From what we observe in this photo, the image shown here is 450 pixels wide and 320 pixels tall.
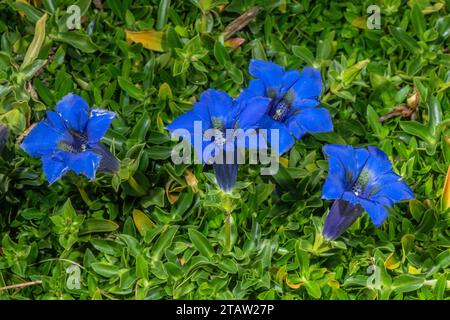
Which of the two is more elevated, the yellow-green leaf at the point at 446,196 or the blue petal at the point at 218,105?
the blue petal at the point at 218,105

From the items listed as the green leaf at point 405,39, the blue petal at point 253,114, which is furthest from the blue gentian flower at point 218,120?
the green leaf at point 405,39

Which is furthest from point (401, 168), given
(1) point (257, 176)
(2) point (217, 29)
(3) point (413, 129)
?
(2) point (217, 29)

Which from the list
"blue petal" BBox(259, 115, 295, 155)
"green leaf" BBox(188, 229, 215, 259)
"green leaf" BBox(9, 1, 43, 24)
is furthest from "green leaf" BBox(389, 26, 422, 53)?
"green leaf" BBox(9, 1, 43, 24)

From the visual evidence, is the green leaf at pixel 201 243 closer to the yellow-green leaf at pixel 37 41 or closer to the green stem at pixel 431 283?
the green stem at pixel 431 283

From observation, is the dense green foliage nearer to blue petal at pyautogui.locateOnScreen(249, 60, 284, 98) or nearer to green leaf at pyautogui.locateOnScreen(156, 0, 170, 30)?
green leaf at pyautogui.locateOnScreen(156, 0, 170, 30)

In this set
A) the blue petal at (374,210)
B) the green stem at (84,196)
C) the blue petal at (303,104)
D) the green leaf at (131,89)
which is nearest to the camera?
the blue petal at (374,210)

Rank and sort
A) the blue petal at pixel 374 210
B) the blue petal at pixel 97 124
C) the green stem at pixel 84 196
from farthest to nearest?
the green stem at pixel 84 196
the blue petal at pixel 97 124
the blue petal at pixel 374 210

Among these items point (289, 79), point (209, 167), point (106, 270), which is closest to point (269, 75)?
point (289, 79)
